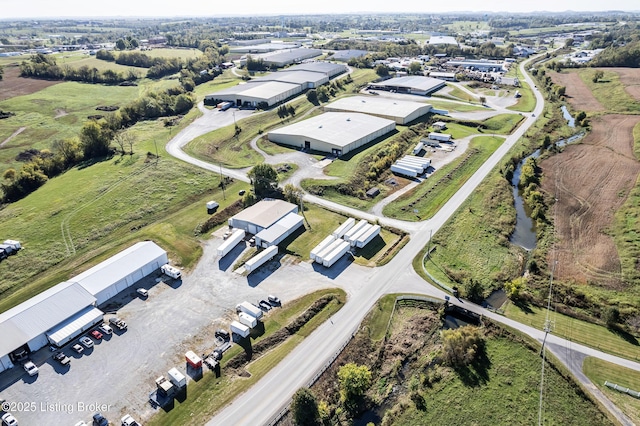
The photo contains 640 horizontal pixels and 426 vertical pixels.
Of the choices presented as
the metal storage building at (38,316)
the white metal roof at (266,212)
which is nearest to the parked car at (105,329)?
the metal storage building at (38,316)

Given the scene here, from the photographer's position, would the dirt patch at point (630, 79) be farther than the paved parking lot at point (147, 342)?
Yes

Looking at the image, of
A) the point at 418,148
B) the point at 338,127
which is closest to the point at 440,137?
the point at 418,148

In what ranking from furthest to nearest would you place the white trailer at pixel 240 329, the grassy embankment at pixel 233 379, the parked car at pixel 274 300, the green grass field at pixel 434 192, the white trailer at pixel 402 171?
the white trailer at pixel 402 171
the green grass field at pixel 434 192
the parked car at pixel 274 300
the white trailer at pixel 240 329
the grassy embankment at pixel 233 379

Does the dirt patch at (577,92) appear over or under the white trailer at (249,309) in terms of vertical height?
over

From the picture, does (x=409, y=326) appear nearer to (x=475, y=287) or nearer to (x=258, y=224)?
(x=475, y=287)

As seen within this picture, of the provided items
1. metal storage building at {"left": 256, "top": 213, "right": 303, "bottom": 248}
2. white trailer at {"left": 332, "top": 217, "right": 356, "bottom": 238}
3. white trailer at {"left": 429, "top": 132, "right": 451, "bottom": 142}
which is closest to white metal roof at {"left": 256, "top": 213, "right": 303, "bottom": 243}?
metal storage building at {"left": 256, "top": 213, "right": 303, "bottom": 248}

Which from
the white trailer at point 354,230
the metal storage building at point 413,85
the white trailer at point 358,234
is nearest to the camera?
the white trailer at point 358,234

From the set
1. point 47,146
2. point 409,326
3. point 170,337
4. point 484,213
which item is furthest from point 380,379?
point 47,146

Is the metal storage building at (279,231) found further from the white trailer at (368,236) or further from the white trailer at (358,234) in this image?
the white trailer at (368,236)
